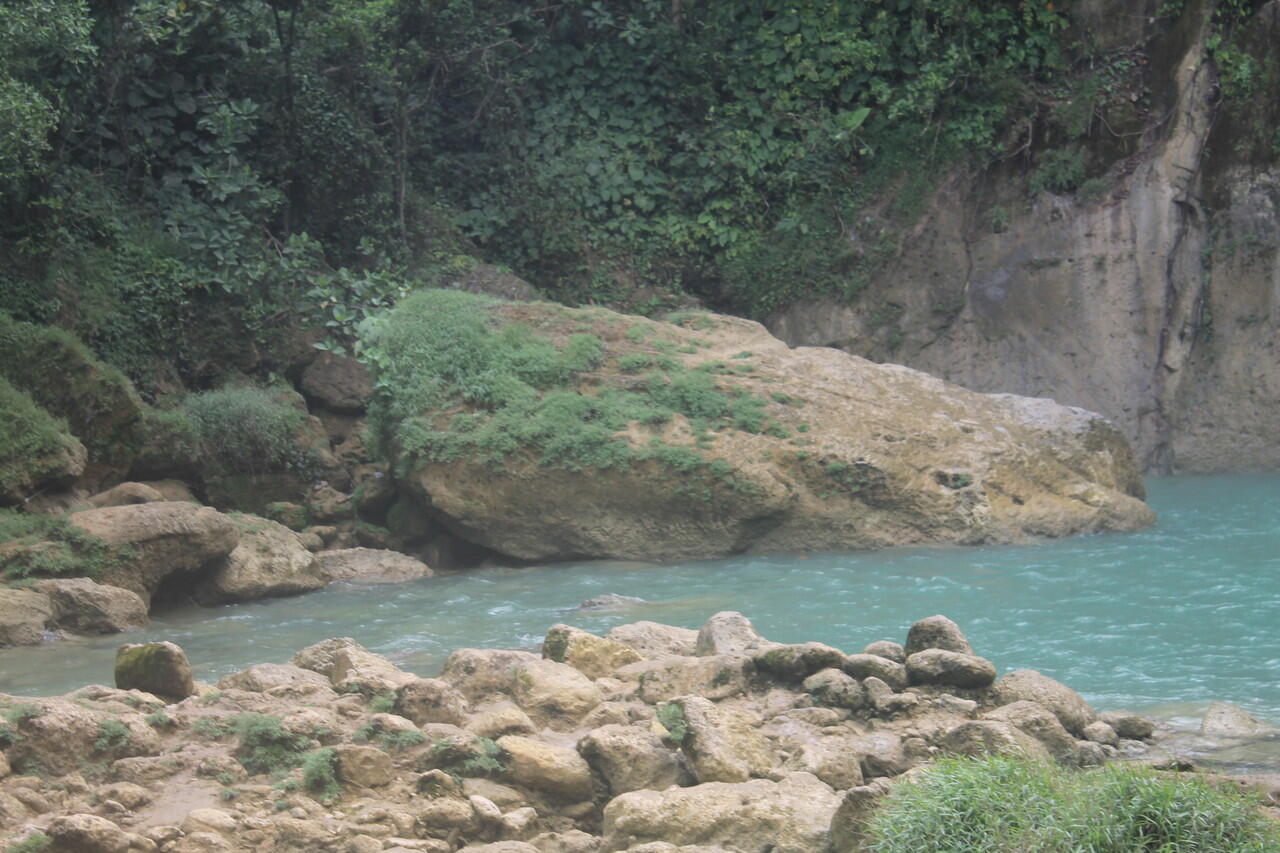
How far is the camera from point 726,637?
22.9 feet

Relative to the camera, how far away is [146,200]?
14.9 m

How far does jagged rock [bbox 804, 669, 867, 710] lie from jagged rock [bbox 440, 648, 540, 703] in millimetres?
1404

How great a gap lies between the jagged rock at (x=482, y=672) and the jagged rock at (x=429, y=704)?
35cm

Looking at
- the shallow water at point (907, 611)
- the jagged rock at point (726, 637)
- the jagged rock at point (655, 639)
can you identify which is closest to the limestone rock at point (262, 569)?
the shallow water at point (907, 611)

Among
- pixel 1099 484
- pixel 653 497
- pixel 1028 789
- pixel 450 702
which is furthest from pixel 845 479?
pixel 1028 789

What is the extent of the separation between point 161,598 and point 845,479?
603 cm

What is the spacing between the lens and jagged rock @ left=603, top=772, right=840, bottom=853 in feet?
15.6

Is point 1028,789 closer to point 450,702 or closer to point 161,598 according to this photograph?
point 450,702

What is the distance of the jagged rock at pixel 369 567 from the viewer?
11.1 m

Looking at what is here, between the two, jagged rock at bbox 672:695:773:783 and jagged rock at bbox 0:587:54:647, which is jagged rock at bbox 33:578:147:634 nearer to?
jagged rock at bbox 0:587:54:647

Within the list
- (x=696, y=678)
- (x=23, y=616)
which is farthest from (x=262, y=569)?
(x=696, y=678)

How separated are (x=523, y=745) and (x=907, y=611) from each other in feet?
15.5

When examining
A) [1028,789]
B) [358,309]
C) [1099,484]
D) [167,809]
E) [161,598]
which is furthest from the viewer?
[358,309]

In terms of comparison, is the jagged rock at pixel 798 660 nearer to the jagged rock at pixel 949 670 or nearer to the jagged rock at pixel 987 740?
the jagged rock at pixel 949 670
